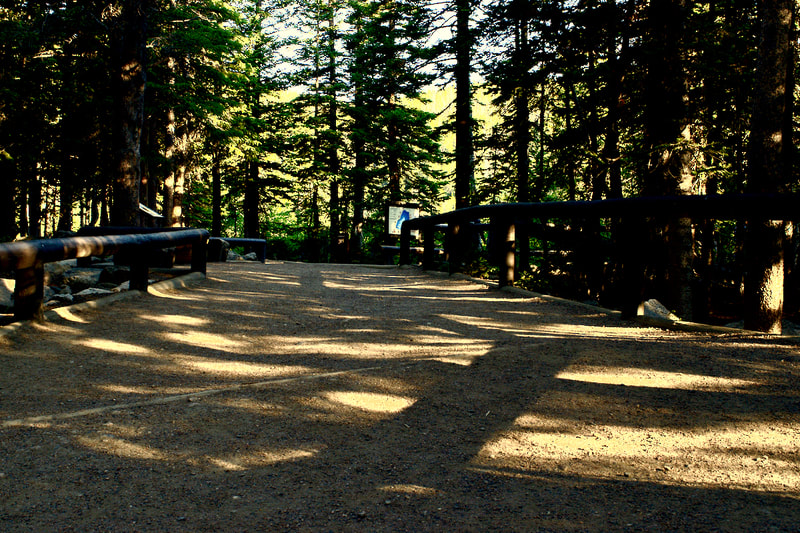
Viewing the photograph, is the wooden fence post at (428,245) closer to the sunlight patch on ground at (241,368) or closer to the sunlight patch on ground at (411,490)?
the sunlight patch on ground at (241,368)

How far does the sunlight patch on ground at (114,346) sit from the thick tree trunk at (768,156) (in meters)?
8.17

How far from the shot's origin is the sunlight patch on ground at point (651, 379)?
3428mm

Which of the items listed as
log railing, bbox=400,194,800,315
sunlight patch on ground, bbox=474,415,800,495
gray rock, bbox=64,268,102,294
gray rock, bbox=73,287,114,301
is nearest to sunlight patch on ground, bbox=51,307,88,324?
gray rock, bbox=73,287,114,301

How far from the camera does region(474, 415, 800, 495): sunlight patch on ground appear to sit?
236 centimetres

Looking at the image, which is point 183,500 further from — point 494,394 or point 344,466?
point 494,394

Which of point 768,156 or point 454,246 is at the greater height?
point 768,156

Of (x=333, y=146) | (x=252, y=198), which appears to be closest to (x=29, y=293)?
(x=333, y=146)

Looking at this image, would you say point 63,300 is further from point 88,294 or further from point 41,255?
point 41,255

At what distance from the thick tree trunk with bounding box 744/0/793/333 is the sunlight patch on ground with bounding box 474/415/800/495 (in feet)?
21.1

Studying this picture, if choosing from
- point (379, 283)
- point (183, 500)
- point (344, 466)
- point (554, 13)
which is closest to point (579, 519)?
point (344, 466)

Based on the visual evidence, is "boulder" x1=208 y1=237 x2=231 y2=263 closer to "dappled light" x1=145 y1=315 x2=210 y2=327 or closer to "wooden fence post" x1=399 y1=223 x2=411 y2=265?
"wooden fence post" x1=399 y1=223 x2=411 y2=265

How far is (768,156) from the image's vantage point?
8375 mm

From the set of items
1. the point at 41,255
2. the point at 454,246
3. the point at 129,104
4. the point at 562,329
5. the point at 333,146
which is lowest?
the point at 562,329

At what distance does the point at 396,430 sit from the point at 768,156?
8.06 metres
